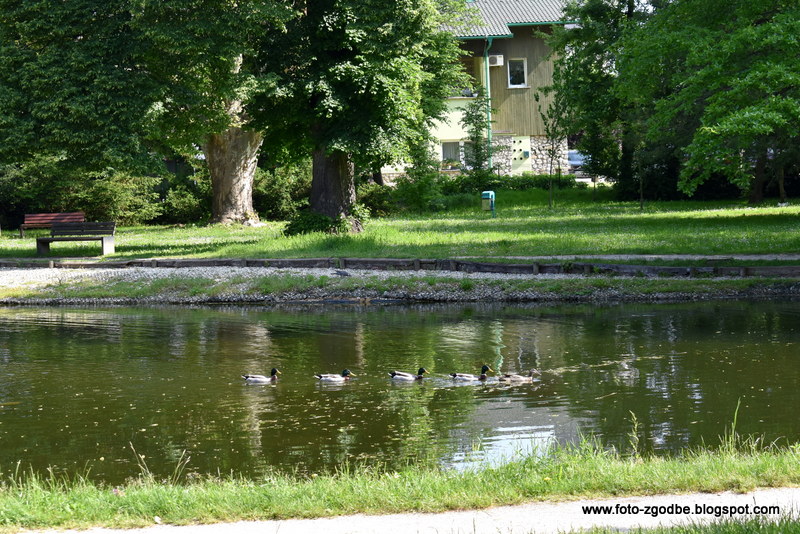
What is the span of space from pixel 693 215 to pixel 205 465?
29857 mm

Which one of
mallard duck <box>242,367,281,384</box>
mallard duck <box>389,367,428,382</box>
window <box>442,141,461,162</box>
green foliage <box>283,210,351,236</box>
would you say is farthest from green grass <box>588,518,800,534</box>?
window <box>442,141,461,162</box>

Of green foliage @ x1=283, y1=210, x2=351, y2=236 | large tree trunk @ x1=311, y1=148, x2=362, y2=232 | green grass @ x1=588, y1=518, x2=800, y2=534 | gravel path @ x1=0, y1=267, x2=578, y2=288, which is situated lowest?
green grass @ x1=588, y1=518, x2=800, y2=534

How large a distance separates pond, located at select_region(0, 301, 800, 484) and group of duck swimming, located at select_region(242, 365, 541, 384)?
0.59 ft

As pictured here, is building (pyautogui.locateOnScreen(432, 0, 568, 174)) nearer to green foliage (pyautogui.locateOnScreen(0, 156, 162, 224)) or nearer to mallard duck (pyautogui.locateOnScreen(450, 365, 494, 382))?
green foliage (pyautogui.locateOnScreen(0, 156, 162, 224))

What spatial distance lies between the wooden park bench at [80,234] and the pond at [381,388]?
9.91 m

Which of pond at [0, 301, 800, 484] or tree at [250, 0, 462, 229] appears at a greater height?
→ tree at [250, 0, 462, 229]

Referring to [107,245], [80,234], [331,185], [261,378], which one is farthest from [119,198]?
[261,378]

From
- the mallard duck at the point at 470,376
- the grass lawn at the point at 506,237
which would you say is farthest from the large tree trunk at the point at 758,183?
the mallard duck at the point at 470,376

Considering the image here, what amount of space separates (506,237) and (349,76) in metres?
6.79

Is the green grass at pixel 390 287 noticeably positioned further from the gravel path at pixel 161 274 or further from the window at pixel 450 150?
the window at pixel 450 150

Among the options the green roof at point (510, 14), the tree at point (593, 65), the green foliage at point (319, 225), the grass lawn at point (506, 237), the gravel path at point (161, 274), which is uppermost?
the green roof at point (510, 14)

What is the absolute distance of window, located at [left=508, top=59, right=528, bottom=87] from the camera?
55.6 m

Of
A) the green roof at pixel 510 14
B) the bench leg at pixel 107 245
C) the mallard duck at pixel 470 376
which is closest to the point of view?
the mallard duck at pixel 470 376

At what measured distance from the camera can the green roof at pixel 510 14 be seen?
53.2m
